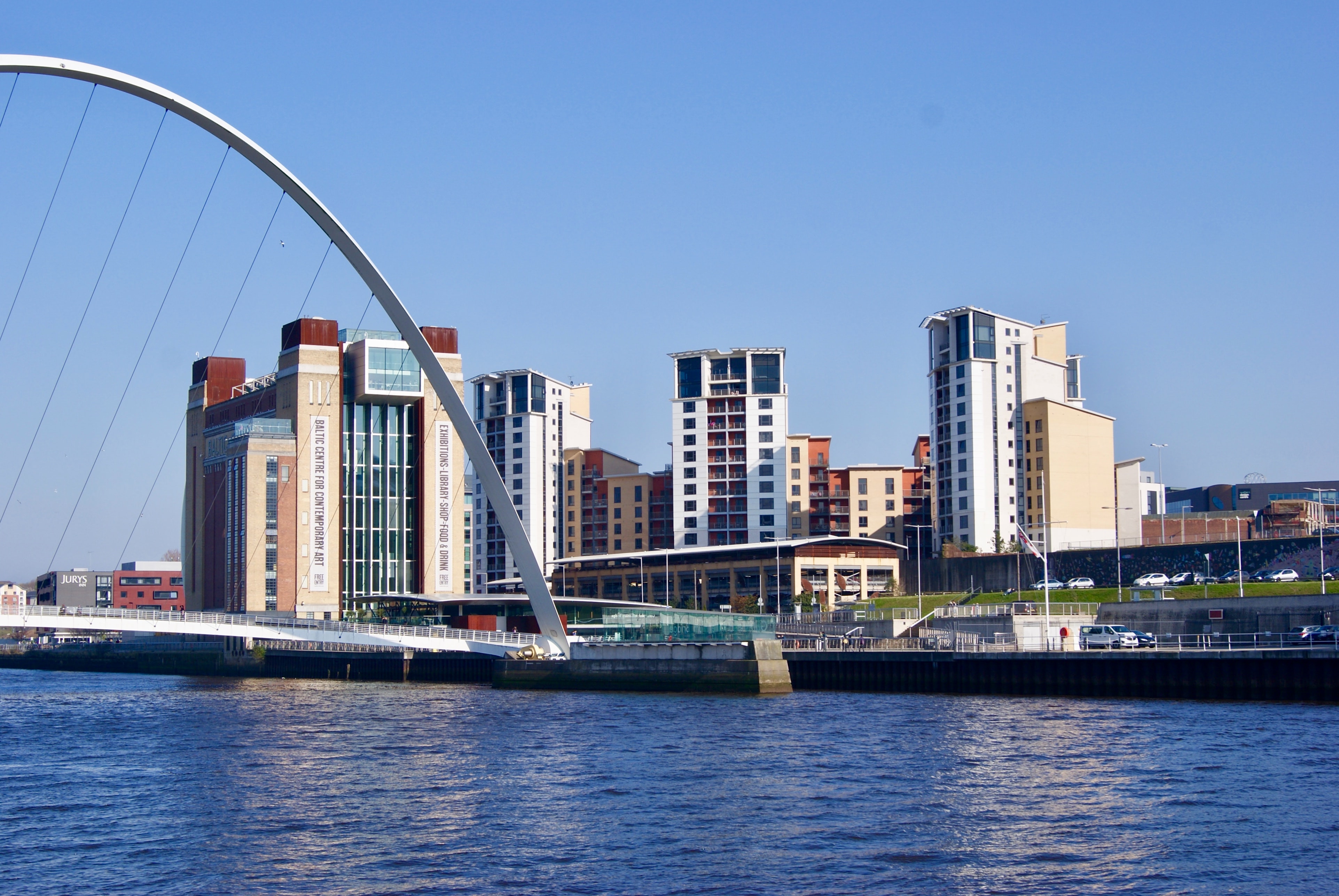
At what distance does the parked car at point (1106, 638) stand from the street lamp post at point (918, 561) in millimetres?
13925

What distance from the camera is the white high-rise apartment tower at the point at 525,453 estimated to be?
572ft

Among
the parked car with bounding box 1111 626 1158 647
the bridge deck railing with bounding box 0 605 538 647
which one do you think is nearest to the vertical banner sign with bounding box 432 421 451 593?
the bridge deck railing with bounding box 0 605 538 647

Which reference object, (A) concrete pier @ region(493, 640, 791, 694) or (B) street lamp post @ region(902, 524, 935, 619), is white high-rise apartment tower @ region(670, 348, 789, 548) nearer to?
(B) street lamp post @ region(902, 524, 935, 619)

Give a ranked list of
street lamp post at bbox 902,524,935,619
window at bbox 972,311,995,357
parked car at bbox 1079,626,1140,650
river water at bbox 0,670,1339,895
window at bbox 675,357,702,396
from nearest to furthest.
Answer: river water at bbox 0,670,1339,895 < parked car at bbox 1079,626,1140,650 < street lamp post at bbox 902,524,935,619 < window at bbox 972,311,995,357 < window at bbox 675,357,702,396

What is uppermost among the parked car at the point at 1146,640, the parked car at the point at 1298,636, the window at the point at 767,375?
A: the window at the point at 767,375

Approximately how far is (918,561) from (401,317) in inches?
2130

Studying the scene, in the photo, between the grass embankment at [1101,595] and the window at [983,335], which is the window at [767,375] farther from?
the grass embankment at [1101,595]

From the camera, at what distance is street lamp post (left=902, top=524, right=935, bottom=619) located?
92.2 meters

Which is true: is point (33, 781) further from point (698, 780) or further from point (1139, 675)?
point (1139, 675)

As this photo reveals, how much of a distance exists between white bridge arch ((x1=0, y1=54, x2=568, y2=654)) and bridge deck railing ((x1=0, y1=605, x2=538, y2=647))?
3.44 meters

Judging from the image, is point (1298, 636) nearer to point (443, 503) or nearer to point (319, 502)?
point (443, 503)

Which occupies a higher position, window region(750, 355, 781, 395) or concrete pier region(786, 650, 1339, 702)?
window region(750, 355, 781, 395)

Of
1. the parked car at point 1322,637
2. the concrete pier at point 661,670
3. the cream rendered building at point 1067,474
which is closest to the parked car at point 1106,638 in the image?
the parked car at point 1322,637

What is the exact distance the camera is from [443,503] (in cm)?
13838
